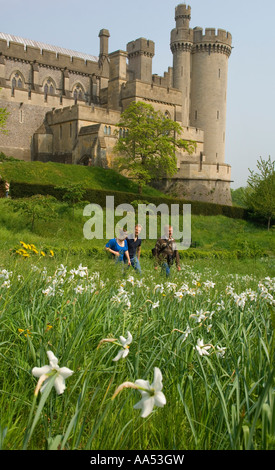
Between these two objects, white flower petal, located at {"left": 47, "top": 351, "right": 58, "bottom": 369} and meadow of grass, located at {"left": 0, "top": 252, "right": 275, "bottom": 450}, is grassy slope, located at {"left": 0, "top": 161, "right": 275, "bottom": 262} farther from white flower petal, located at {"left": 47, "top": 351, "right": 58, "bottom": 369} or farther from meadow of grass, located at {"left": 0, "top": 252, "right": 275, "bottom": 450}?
white flower petal, located at {"left": 47, "top": 351, "right": 58, "bottom": 369}

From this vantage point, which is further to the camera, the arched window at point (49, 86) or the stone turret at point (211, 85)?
the stone turret at point (211, 85)

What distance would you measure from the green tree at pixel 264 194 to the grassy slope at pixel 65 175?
684cm

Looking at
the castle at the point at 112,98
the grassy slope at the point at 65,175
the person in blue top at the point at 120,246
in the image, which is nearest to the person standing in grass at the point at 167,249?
the person in blue top at the point at 120,246

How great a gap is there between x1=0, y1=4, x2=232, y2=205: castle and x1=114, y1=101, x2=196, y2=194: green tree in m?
2.51

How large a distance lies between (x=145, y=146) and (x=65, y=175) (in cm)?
601

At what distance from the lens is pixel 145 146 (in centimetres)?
3356

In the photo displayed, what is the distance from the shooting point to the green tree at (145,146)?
3297cm


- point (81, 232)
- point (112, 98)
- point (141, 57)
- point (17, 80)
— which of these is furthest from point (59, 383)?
point (141, 57)

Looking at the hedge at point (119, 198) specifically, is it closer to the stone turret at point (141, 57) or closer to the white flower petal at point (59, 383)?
the stone turret at point (141, 57)


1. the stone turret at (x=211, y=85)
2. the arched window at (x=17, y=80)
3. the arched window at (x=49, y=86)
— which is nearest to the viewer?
the arched window at (x=17, y=80)

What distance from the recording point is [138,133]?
109ft

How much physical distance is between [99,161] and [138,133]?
405 cm

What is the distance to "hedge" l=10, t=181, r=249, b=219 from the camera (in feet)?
80.9

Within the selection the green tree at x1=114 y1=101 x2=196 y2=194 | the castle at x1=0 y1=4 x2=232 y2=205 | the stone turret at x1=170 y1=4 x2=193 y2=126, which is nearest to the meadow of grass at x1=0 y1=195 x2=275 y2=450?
the green tree at x1=114 y1=101 x2=196 y2=194
